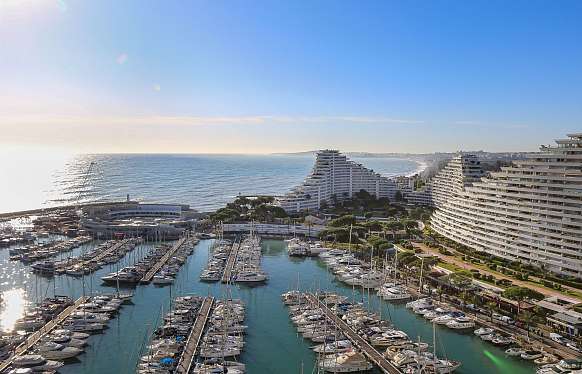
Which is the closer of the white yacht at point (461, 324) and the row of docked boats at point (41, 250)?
the white yacht at point (461, 324)

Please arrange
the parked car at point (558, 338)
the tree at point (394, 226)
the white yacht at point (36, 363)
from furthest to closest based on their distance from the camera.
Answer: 1. the tree at point (394, 226)
2. the parked car at point (558, 338)
3. the white yacht at point (36, 363)

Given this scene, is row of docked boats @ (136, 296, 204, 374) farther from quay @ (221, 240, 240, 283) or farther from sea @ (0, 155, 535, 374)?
quay @ (221, 240, 240, 283)

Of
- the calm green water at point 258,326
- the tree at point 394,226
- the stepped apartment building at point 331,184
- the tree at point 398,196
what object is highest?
the stepped apartment building at point 331,184

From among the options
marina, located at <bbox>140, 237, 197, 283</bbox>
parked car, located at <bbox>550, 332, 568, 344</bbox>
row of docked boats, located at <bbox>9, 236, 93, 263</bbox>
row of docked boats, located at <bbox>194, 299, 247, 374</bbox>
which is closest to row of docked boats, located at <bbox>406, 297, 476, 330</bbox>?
parked car, located at <bbox>550, 332, 568, 344</bbox>

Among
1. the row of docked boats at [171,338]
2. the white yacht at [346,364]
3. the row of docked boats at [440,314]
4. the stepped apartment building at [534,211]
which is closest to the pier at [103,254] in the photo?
the row of docked boats at [171,338]

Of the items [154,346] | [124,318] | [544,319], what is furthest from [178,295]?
[544,319]

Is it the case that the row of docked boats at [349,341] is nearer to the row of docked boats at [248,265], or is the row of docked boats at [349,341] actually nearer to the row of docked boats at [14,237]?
the row of docked boats at [248,265]
